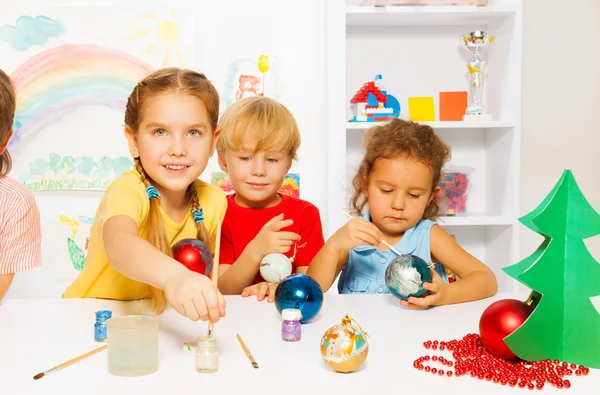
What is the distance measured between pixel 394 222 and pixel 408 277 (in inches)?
20.0

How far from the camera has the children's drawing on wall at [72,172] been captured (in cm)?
307

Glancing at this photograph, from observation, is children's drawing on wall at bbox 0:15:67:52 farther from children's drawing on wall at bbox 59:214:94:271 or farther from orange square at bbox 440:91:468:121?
orange square at bbox 440:91:468:121

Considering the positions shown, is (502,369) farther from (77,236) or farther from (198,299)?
(77,236)

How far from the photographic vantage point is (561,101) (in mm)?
3156

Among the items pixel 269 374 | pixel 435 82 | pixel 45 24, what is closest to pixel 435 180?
pixel 269 374

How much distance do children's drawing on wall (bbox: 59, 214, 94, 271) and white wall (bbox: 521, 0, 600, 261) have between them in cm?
203

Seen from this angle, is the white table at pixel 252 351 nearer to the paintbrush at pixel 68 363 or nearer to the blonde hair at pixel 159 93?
the paintbrush at pixel 68 363

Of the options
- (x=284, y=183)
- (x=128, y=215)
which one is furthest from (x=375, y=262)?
(x=284, y=183)

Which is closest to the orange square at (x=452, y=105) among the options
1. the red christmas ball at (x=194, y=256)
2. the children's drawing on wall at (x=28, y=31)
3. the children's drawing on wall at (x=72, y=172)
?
the children's drawing on wall at (x=72, y=172)

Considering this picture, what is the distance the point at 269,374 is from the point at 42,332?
1.51 ft

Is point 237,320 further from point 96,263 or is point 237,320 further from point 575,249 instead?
point 575,249

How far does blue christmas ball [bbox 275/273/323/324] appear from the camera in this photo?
48.3 inches

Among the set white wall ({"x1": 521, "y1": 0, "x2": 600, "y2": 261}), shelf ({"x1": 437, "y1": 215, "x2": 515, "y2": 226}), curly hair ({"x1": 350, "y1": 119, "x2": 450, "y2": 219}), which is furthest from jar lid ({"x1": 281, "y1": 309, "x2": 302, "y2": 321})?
white wall ({"x1": 521, "y1": 0, "x2": 600, "y2": 261})

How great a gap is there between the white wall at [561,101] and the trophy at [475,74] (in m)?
0.35
